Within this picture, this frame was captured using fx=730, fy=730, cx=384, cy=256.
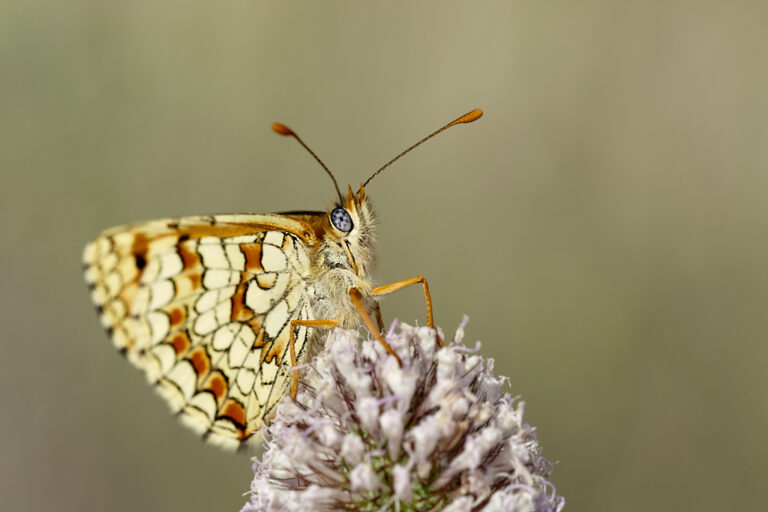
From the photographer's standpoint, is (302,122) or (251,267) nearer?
(251,267)

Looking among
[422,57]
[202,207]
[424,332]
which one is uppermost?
[422,57]

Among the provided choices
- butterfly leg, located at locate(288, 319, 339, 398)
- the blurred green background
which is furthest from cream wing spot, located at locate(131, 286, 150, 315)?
the blurred green background

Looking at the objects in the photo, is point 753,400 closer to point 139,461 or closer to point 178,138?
point 139,461

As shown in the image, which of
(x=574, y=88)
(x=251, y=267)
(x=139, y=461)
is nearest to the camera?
(x=251, y=267)

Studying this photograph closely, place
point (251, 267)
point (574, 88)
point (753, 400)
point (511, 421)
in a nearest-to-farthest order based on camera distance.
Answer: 1. point (511, 421)
2. point (251, 267)
3. point (753, 400)
4. point (574, 88)

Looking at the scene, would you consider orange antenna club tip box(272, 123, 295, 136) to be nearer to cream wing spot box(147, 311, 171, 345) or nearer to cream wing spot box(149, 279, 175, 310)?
cream wing spot box(149, 279, 175, 310)

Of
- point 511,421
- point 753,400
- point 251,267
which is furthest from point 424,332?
point 753,400
